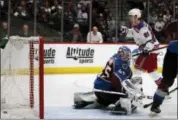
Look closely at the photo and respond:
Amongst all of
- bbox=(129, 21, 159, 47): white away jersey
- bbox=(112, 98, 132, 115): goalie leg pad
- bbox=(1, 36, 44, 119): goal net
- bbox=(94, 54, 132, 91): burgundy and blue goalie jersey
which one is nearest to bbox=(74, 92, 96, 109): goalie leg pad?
bbox=(94, 54, 132, 91): burgundy and blue goalie jersey

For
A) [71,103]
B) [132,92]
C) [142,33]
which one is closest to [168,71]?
[132,92]

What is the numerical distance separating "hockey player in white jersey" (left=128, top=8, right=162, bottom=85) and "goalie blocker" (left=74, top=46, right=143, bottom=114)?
74cm

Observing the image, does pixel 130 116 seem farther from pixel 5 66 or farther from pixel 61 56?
pixel 61 56

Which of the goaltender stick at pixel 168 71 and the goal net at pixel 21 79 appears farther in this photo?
the goaltender stick at pixel 168 71

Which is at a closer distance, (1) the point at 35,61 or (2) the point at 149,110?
(1) the point at 35,61

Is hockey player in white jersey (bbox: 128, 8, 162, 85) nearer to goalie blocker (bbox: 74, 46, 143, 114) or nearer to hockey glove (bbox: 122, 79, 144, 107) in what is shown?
goalie blocker (bbox: 74, 46, 143, 114)

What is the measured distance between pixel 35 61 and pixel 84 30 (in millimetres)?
6065

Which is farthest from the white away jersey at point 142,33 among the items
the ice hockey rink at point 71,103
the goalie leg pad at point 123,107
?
the goalie leg pad at point 123,107

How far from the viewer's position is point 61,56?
884 centimetres

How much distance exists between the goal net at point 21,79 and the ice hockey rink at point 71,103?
0.09 metres

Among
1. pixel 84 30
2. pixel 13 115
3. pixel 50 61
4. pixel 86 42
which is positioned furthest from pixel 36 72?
pixel 84 30

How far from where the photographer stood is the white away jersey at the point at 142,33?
578cm

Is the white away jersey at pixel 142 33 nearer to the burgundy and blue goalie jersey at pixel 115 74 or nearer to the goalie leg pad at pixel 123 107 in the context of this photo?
the burgundy and blue goalie jersey at pixel 115 74

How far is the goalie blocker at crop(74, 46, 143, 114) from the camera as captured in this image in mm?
4875
